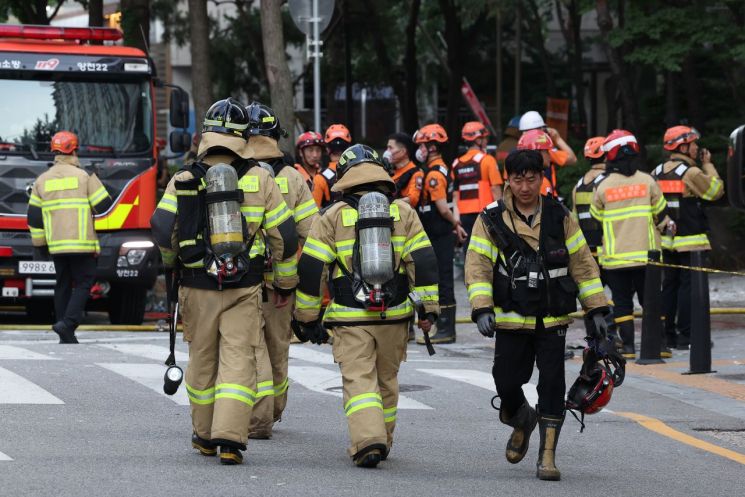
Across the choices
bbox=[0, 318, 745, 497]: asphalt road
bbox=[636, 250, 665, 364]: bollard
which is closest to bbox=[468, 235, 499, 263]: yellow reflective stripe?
bbox=[0, 318, 745, 497]: asphalt road

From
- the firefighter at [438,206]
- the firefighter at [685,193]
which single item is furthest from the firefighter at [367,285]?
the firefighter at [685,193]

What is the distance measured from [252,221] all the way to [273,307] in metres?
0.83

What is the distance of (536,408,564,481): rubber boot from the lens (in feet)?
26.1

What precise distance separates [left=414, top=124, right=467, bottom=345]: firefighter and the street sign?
11.5 ft

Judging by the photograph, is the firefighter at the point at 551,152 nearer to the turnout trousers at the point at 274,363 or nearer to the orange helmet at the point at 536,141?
the orange helmet at the point at 536,141

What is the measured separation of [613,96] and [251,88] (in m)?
7.73

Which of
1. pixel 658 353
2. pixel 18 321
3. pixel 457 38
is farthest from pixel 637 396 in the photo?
pixel 457 38

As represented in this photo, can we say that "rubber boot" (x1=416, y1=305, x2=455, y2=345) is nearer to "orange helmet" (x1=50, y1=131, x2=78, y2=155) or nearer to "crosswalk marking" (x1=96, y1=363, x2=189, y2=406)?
A: "crosswalk marking" (x1=96, y1=363, x2=189, y2=406)

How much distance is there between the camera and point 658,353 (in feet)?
44.0

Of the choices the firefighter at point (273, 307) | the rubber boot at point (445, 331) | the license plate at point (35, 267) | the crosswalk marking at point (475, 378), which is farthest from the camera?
the license plate at point (35, 267)

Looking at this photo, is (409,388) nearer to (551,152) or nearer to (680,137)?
(551,152)

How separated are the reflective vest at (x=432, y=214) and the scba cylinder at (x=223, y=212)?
6.46m

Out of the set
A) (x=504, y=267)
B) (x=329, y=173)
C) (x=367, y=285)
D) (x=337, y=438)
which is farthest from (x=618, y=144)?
(x=367, y=285)

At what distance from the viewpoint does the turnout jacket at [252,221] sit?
8.04m
